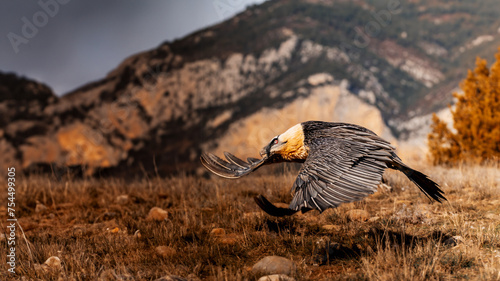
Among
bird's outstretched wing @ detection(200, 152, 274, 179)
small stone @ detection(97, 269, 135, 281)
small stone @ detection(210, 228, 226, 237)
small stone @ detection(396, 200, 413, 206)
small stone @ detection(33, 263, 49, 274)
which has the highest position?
bird's outstretched wing @ detection(200, 152, 274, 179)

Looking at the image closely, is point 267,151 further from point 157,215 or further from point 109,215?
point 109,215

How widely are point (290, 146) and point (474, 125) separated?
33.6 ft

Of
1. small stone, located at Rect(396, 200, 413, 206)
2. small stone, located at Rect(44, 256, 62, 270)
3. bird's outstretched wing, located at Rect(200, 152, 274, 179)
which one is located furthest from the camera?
small stone, located at Rect(396, 200, 413, 206)

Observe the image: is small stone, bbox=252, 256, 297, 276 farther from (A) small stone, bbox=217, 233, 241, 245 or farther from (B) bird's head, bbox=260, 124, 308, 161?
(B) bird's head, bbox=260, 124, 308, 161

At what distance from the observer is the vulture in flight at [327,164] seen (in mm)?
2936

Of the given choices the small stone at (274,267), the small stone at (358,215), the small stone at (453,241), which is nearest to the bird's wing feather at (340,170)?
the small stone at (274,267)

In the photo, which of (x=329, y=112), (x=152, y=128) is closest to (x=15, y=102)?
(x=152, y=128)

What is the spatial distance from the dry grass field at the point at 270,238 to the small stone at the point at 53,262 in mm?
49

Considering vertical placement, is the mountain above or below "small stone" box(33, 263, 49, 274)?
above

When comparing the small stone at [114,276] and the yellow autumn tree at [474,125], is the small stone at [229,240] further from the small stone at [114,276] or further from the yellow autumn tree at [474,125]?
the yellow autumn tree at [474,125]

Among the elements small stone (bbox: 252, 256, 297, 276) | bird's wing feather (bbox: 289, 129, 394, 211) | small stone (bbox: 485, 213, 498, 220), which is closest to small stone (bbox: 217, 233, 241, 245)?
small stone (bbox: 252, 256, 297, 276)

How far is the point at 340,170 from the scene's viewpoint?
3.15m

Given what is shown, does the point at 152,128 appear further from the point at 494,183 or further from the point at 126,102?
the point at 494,183

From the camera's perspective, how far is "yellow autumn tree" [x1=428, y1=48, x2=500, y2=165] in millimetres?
11719
